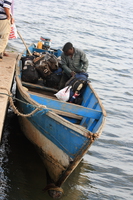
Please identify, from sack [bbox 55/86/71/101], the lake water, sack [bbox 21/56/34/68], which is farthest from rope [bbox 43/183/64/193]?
sack [bbox 21/56/34/68]

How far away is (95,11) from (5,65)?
1822 centimetres

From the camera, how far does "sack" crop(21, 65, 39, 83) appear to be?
790 centimetres

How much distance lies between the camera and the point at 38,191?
5969mm

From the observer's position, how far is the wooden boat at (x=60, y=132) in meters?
5.33

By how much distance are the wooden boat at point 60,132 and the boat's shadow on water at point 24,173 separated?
0.81 ft

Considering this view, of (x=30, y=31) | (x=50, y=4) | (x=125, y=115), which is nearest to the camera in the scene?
(x=125, y=115)

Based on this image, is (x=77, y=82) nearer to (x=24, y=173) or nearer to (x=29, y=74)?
(x=29, y=74)

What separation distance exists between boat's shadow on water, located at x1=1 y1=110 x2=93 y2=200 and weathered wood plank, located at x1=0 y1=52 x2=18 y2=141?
1.03 m

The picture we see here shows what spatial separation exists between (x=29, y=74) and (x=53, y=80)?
0.60 m

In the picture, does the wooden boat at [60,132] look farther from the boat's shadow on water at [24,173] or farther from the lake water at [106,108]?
the lake water at [106,108]

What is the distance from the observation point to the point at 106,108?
1012cm

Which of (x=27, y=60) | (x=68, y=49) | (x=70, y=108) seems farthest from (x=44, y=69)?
(x=70, y=108)

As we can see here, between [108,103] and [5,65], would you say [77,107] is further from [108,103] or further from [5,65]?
[108,103]

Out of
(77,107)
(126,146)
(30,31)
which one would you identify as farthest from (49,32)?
(77,107)
